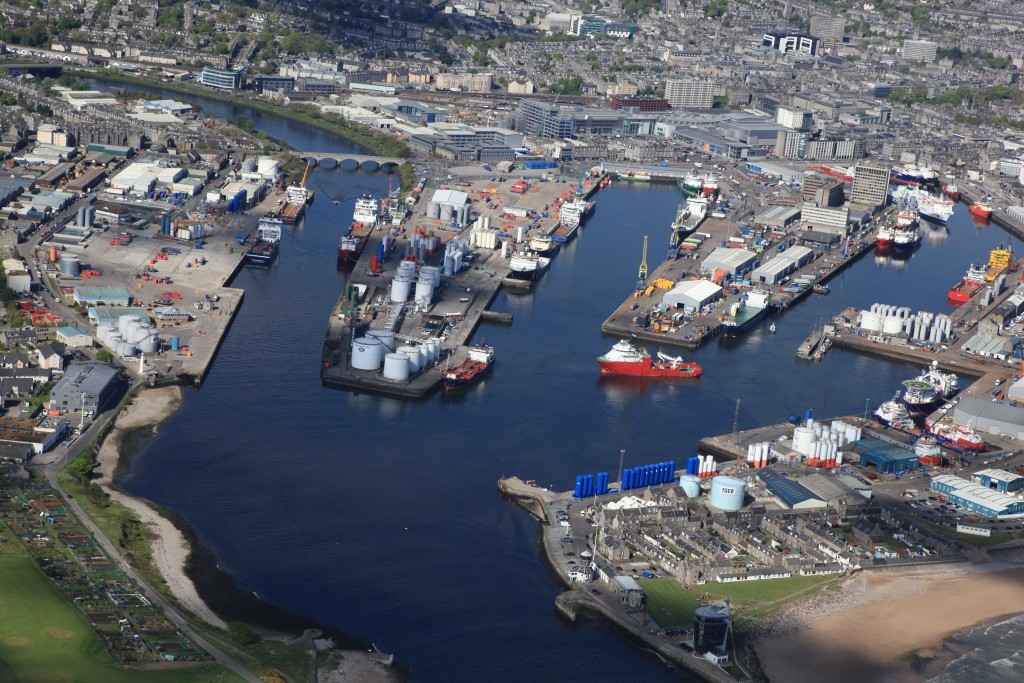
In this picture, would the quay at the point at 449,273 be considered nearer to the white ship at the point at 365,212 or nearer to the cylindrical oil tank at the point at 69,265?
the white ship at the point at 365,212

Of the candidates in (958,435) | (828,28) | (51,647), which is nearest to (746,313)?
(958,435)

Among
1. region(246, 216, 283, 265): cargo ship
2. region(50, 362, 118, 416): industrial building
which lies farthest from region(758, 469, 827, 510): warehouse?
region(246, 216, 283, 265): cargo ship

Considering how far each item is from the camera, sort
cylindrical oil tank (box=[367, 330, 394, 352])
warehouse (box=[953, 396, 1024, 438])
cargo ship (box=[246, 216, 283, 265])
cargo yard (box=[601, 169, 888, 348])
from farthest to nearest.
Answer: cargo ship (box=[246, 216, 283, 265]), cargo yard (box=[601, 169, 888, 348]), cylindrical oil tank (box=[367, 330, 394, 352]), warehouse (box=[953, 396, 1024, 438])

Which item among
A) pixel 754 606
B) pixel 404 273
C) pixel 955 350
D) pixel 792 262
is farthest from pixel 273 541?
pixel 792 262

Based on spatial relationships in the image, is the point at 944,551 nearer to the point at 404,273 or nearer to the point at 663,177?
the point at 404,273

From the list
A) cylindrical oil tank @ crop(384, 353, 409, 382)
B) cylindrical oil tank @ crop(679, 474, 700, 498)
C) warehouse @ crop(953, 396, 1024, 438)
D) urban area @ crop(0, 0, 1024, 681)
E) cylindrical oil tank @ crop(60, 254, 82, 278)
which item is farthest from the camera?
cylindrical oil tank @ crop(60, 254, 82, 278)

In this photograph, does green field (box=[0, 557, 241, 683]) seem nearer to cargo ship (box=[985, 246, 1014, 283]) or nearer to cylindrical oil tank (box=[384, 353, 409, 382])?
cylindrical oil tank (box=[384, 353, 409, 382])

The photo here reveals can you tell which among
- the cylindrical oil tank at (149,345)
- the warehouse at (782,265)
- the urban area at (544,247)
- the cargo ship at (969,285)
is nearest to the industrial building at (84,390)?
the urban area at (544,247)
